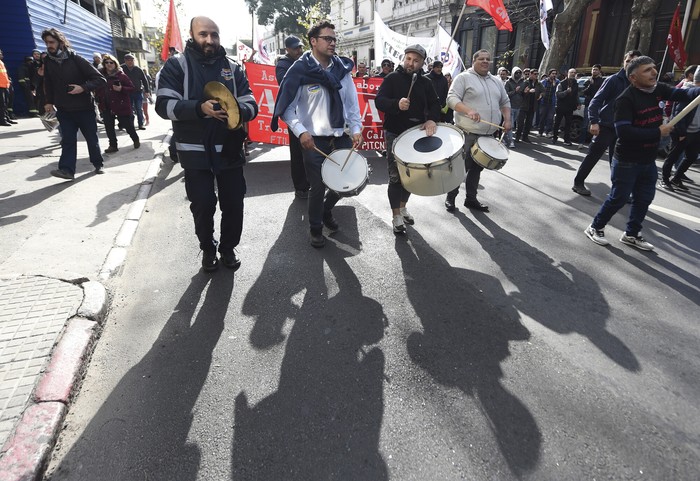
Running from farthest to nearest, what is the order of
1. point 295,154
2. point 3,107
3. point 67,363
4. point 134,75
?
point 134,75, point 3,107, point 295,154, point 67,363

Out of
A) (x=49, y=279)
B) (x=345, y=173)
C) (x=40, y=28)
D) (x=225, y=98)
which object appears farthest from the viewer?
(x=40, y=28)

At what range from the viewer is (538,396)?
241 cm

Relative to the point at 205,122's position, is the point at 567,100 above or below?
above

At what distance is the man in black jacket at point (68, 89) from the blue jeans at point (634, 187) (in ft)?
23.0

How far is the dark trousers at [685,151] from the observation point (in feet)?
21.4

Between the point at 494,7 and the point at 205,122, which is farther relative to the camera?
the point at 494,7

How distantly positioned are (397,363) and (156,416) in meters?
1.44

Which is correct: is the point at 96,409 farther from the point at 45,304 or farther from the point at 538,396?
the point at 538,396

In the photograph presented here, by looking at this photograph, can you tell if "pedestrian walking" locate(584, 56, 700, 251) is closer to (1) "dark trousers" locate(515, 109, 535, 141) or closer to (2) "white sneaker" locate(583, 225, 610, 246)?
(2) "white sneaker" locate(583, 225, 610, 246)

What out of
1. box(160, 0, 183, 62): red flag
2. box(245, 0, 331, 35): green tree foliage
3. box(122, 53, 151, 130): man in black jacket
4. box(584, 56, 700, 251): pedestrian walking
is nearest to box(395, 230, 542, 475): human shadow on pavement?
box(584, 56, 700, 251): pedestrian walking

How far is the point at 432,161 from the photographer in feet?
12.0

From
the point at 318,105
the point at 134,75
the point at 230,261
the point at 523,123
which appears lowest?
the point at 230,261

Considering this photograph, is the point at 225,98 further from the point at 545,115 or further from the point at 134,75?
the point at 545,115

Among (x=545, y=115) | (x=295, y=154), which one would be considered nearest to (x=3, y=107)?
(x=295, y=154)
